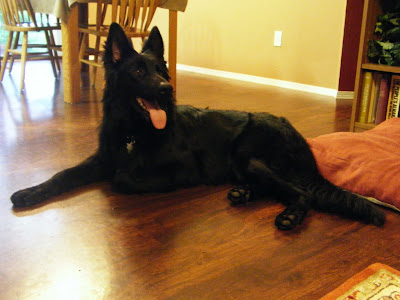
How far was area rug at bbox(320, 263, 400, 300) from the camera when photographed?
1085mm

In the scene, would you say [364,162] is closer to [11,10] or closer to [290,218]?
[290,218]

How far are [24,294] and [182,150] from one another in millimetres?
910

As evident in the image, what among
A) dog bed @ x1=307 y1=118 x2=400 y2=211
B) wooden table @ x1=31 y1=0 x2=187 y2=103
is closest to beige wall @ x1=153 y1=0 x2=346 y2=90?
wooden table @ x1=31 y1=0 x2=187 y2=103

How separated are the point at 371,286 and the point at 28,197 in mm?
1222

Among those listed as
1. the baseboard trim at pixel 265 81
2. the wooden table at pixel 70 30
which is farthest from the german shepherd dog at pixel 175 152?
the baseboard trim at pixel 265 81

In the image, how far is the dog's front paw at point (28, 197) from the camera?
158 cm

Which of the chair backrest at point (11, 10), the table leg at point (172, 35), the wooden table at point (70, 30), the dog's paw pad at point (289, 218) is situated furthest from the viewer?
the chair backrest at point (11, 10)

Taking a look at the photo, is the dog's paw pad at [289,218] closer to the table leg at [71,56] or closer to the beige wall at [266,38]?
the table leg at [71,56]

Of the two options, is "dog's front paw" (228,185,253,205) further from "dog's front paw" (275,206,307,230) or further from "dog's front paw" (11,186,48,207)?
"dog's front paw" (11,186,48,207)

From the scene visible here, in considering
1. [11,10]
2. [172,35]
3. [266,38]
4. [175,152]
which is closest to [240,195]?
Result: [175,152]

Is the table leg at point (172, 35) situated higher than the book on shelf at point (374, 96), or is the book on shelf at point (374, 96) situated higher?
the table leg at point (172, 35)

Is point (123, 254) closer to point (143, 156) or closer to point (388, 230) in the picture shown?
point (143, 156)

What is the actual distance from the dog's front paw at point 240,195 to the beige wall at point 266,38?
9.89 ft

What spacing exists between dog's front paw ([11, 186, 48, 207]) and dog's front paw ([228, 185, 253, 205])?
2.41ft
